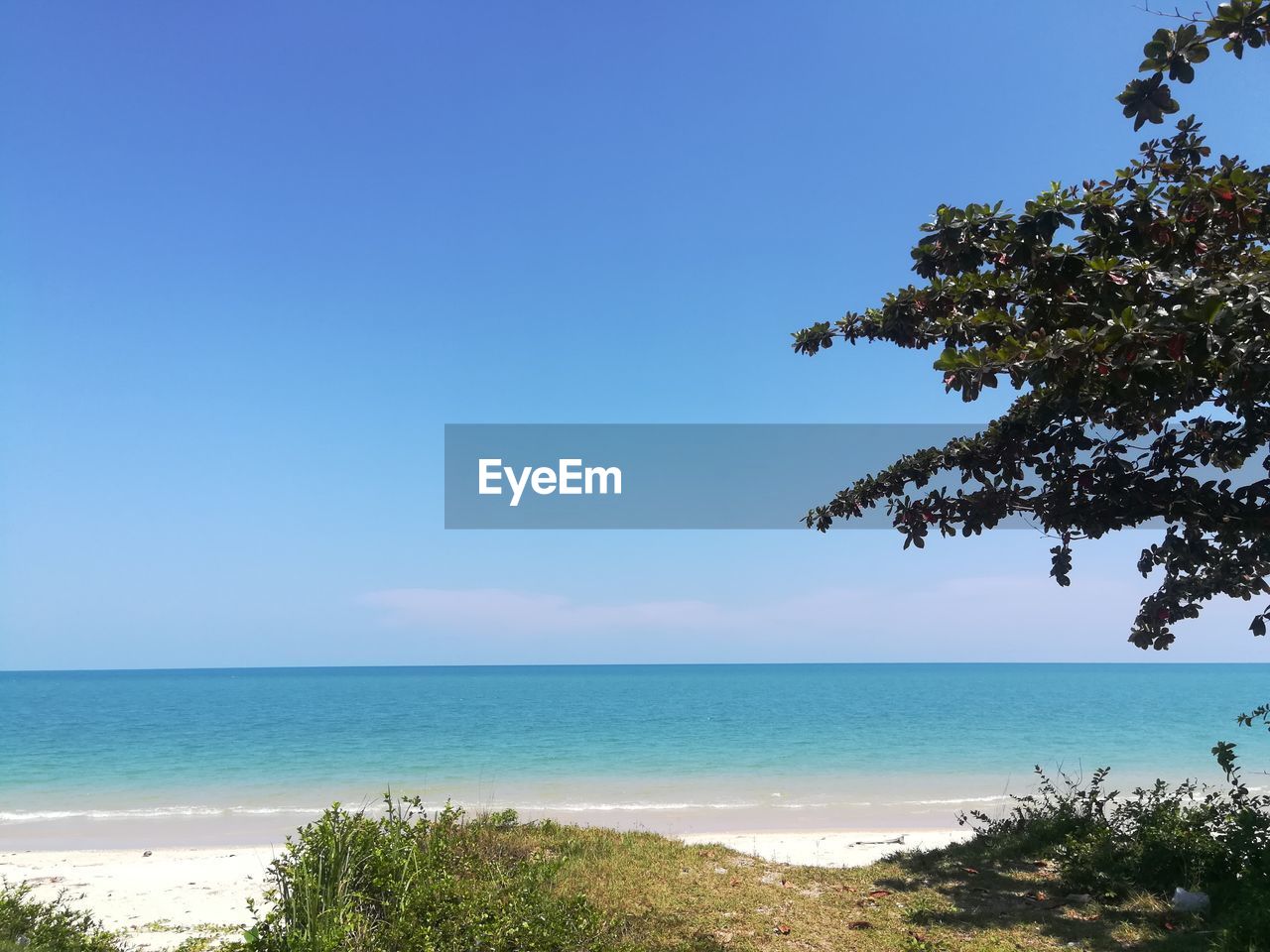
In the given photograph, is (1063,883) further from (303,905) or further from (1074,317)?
(303,905)

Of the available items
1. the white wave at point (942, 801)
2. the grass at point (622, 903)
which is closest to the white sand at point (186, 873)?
the grass at point (622, 903)

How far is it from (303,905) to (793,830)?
13.2m

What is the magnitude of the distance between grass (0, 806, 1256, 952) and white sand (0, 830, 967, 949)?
1.48 meters

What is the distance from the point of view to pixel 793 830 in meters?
16.2

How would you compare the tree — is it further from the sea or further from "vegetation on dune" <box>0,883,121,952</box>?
the sea

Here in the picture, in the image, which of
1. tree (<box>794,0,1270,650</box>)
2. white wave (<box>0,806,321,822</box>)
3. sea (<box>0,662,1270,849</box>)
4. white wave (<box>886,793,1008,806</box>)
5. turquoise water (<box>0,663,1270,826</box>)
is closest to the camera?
tree (<box>794,0,1270,650</box>)

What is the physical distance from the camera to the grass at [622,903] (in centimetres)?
556

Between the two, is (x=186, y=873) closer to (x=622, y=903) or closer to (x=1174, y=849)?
(x=622, y=903)

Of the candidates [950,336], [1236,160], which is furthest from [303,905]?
[1236,160]

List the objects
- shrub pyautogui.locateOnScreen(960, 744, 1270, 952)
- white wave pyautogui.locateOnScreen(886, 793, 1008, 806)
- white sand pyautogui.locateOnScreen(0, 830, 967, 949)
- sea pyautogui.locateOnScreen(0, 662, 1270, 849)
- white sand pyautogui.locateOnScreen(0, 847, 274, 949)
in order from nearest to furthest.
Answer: shrub pyautogui.locateOnScreen(960, 744, 1270, 952), white sand pyautogui.locateOnScreen(0, 847, 274, 949), white sand pyautogui.locateOnScreen(0, 830, 967, 949), sea pyautogui.locateOnScreen(0, 662, 1270, 849), white wave pyautogui.locateOnScreen(886, 793, 1008, 806)

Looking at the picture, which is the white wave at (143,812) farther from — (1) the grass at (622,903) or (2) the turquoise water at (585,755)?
(1) the grass at (622,903)

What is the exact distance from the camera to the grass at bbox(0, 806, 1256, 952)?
18.2 feet

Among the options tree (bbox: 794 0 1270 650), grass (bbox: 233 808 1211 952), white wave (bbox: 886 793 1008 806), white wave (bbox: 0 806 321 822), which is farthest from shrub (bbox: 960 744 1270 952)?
white wave (bbox: 0 806 321 822)

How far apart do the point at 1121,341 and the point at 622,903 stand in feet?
23.5
